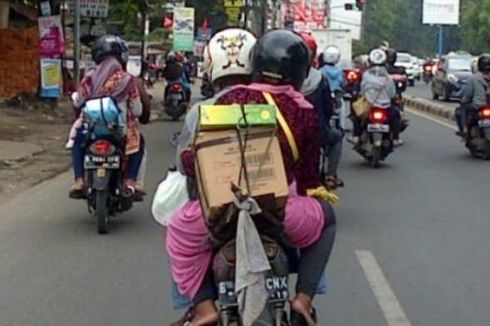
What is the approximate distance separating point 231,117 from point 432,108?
105ft

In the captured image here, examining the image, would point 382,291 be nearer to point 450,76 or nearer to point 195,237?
point 195,237

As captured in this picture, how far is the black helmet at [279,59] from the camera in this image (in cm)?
557

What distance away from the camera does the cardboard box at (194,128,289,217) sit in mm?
5145

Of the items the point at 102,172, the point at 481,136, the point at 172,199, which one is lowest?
the point at 481,136

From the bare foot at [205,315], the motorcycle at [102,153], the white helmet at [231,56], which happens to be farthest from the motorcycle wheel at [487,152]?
the bare foot at [205,315]

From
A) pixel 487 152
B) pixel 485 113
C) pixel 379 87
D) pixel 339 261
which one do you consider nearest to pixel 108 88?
pixel 339 261

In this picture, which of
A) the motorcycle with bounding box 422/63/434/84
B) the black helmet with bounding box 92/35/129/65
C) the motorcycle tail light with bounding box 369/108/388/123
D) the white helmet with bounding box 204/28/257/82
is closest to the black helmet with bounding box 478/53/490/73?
the motorcycle tail light with bounding box 369/108/388/123

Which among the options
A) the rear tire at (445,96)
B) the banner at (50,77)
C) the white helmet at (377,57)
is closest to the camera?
the white helmet at (377,57)

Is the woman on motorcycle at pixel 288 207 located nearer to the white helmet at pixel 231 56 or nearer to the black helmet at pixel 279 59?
the black helmet at pixel 279 59

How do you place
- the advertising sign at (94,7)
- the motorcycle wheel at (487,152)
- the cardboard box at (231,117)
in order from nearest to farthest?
the cardboard box at (231,117), the motorcycle wheel at (487,152), the advertising sign at (94,7)

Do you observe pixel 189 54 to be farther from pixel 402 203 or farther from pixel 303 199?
pixel 303 199

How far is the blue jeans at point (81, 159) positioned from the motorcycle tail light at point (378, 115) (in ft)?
20.9

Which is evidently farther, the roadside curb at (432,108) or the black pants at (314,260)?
the roadside curb at (432,108)

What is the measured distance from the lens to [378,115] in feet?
Result: 56.5
